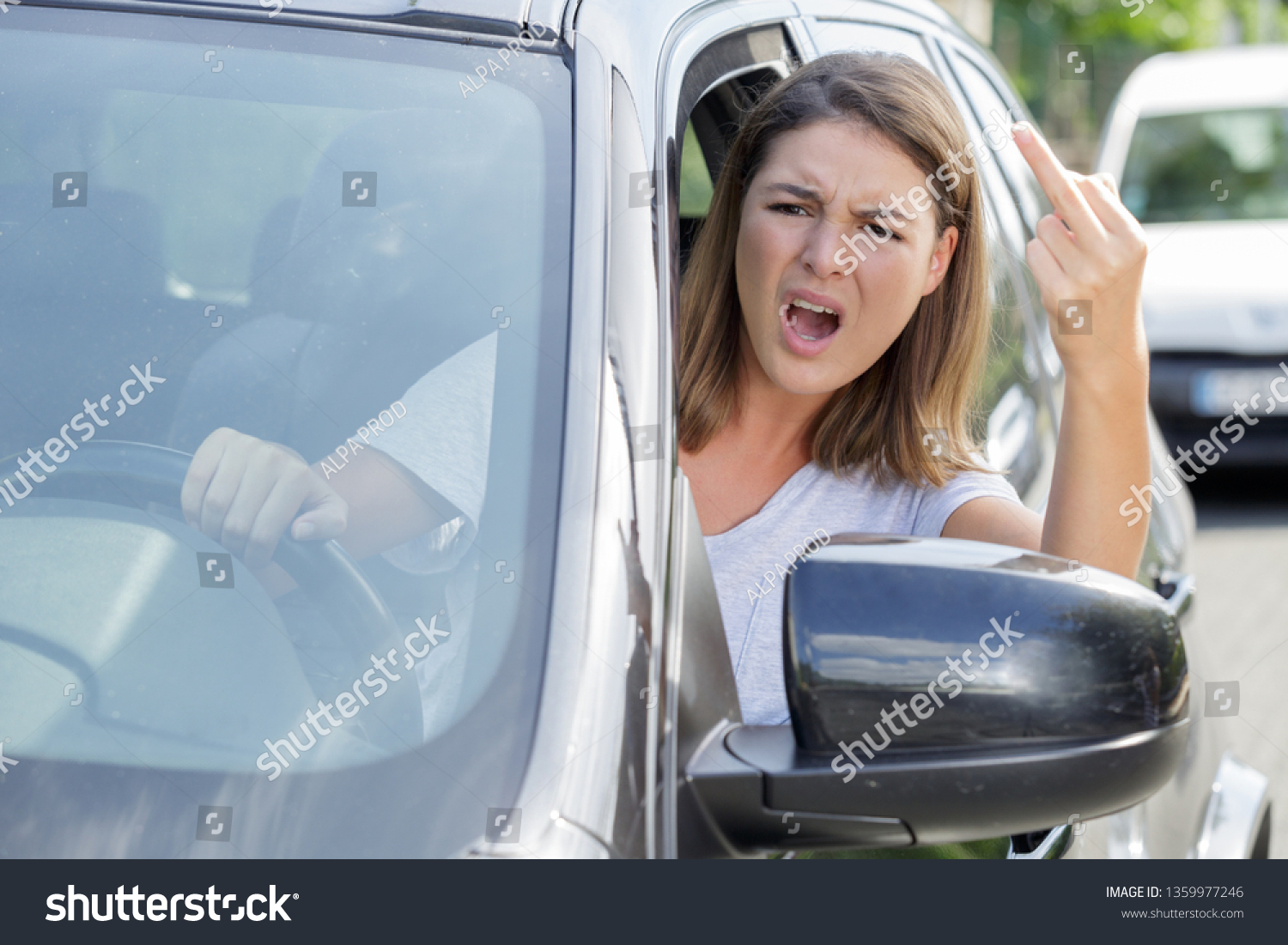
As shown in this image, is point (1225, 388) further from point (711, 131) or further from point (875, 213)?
point (875, 213)

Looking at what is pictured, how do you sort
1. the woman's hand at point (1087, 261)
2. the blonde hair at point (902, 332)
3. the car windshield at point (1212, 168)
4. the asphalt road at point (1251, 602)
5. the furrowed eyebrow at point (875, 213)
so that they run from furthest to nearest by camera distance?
the car windshield at point (1212, 168), the asphalt road at point (1251, 602), the blonde hair at point (902, 332), the furrowed eyebrow at point (875, 213), the woman's hand at point (1087, 261)

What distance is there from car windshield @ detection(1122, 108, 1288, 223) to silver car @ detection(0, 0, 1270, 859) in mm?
6715

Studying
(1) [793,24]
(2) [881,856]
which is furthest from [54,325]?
(1) [793,24]

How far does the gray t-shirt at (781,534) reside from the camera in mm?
1566

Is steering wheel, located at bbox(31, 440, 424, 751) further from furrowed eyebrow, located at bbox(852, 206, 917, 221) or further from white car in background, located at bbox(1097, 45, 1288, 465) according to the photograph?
white car in background, located at bbox(1097, 45, 1288, 465)

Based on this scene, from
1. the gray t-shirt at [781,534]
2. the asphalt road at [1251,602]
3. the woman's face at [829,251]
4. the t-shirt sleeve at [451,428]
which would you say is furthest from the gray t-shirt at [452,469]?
the asphalt road at [1251,602]

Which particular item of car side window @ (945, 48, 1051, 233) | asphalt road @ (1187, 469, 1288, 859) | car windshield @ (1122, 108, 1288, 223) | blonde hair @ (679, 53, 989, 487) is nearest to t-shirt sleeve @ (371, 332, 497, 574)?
blonde hair @ (679, 53, 989, 487)

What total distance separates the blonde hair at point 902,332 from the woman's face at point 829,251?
0.05 m

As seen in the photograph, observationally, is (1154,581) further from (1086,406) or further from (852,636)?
(852,636)

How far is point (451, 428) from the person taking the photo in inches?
50.6

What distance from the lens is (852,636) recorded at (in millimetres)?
1158

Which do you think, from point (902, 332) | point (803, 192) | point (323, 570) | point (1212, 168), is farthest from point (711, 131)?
point (1212, 168)

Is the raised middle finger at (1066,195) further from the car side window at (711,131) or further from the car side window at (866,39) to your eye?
the car side window at (866,39)

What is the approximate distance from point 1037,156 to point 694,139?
99 cm
